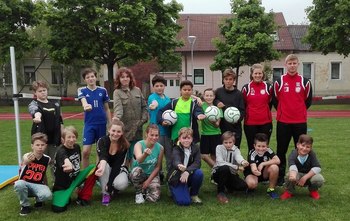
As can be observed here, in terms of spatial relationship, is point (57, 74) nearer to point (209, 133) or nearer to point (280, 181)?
point (209, 133)

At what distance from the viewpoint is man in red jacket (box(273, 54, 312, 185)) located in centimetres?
527

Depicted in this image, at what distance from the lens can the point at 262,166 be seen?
16.6ft

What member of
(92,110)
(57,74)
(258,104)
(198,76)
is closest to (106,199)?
(92,110)

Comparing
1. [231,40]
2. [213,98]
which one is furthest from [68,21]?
[213,98]

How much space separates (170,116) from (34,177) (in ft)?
6.09

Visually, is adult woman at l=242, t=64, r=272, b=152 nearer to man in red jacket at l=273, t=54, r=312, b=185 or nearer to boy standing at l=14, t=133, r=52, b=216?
man in red jacket at l=273, t=54, r=312, b=185

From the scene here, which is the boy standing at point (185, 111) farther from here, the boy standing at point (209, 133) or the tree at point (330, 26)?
the tree at point (330, 26)

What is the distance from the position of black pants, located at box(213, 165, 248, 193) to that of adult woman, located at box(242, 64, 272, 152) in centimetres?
84

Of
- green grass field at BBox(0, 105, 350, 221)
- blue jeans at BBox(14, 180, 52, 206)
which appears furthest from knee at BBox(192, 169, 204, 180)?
blue jeans at BBox(14, 180, 52, 206)

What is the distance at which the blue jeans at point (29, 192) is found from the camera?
14.7 ft

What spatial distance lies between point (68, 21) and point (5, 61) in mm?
4852

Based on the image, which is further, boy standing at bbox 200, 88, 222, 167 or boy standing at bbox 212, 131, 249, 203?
boy standing at bbox 200, 88, 222, 167

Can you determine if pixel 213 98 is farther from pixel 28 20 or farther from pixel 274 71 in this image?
pixel 274 71

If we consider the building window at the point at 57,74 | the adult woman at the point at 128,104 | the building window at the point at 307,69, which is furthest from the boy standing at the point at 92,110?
the building window at the point at 307,69
